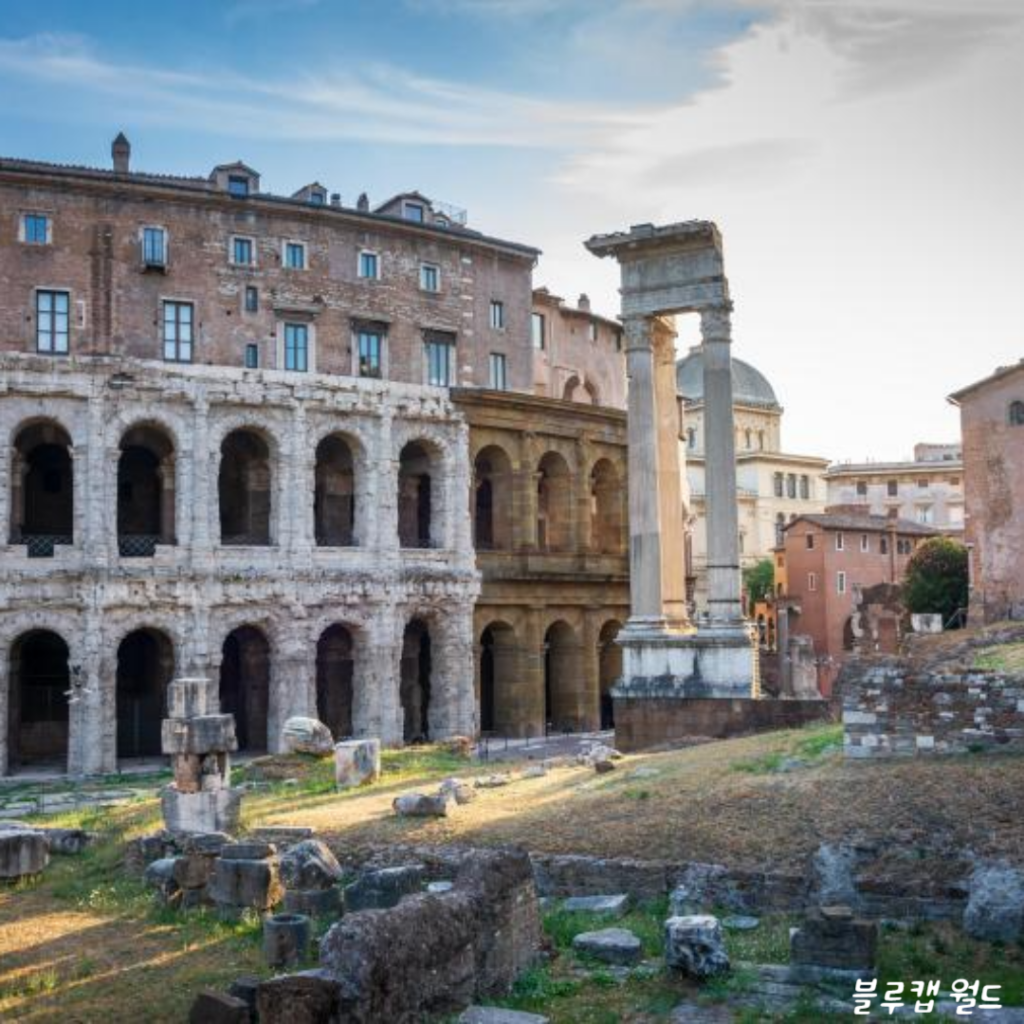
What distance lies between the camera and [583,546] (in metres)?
40.4

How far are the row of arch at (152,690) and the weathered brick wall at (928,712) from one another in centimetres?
2181

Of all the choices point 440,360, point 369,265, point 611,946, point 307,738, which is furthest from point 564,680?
point 611,946

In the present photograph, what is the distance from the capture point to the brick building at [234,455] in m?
31.8

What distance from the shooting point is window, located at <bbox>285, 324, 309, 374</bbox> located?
1411 inches

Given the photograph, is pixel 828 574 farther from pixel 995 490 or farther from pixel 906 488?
pixel 906 488

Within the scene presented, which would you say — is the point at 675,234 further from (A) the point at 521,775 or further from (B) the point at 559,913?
(B) the point at 559,913

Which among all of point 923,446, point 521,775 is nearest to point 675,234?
point 521,775

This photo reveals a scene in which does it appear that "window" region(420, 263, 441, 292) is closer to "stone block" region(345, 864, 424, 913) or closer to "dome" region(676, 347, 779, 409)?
"stone block" region(345, 864, 424, 913)

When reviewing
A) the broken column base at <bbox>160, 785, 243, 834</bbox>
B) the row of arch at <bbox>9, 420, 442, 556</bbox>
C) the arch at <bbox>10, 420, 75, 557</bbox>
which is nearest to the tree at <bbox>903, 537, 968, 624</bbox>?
the row of arch at <bbox>9, 420, 442, 556</bbox>

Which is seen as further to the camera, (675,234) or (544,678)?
(544,678)

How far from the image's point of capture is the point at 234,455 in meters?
37.1

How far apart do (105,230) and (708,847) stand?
26.2 metres

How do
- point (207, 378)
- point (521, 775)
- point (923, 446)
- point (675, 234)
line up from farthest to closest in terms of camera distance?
point (923, 446)
point (207, 378)
point (675, 234)
point (521, 775)

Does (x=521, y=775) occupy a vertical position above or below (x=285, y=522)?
below
